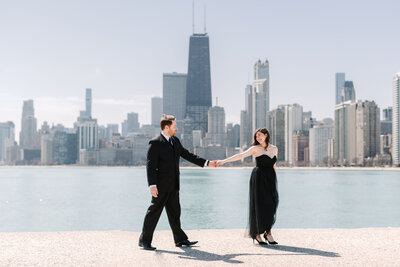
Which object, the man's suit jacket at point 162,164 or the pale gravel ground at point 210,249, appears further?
the man's suit jacket at point 162,164

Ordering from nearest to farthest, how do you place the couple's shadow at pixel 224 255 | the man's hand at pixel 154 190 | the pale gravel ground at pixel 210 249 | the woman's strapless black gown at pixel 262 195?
1. the pale gravel ground at pixel 210 249
2. the couple's shadow at pixel 224 255
3. the man's hand at pixel 154 190
4. the woman's strapless black gown at pixel 262 195

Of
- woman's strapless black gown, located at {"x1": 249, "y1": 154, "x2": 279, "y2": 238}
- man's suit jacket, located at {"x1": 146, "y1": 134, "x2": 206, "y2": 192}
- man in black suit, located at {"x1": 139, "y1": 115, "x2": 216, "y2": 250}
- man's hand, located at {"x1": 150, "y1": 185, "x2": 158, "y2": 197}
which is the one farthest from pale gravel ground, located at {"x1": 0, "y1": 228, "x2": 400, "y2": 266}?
man's suit jacket, located at {"x1": 146, "y1": 134, "x2": 206, "y2": 192}

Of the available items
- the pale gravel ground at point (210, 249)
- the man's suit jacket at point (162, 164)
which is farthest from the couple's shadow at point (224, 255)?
the man's suit jacket at point (162, 164)

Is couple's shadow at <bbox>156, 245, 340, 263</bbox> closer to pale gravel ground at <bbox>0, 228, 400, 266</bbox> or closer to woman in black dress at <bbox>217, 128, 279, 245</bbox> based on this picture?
pale gravel ground at <bbox>0, 228, 400, 266</bbox>

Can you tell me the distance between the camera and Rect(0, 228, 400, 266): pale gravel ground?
23.5 feet

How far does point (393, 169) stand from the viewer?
590ft

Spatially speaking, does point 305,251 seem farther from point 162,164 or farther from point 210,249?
point 162,164

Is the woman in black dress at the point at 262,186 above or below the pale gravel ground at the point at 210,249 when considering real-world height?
above

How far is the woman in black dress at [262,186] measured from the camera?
883 cm

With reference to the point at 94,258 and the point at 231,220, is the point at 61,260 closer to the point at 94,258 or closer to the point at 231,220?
the point at 94,258

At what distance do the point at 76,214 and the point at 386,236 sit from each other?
27955 millimetres

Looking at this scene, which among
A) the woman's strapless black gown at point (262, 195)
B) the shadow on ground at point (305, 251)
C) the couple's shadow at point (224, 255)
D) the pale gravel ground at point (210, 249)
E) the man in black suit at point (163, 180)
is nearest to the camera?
the pale gravel ground at point (210, 249)

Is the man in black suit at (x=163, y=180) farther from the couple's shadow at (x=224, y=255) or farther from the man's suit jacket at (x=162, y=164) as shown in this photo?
the couple's shadow at (x=224, y=255)

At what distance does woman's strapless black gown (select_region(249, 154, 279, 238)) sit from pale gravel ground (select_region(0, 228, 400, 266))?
0.44m
